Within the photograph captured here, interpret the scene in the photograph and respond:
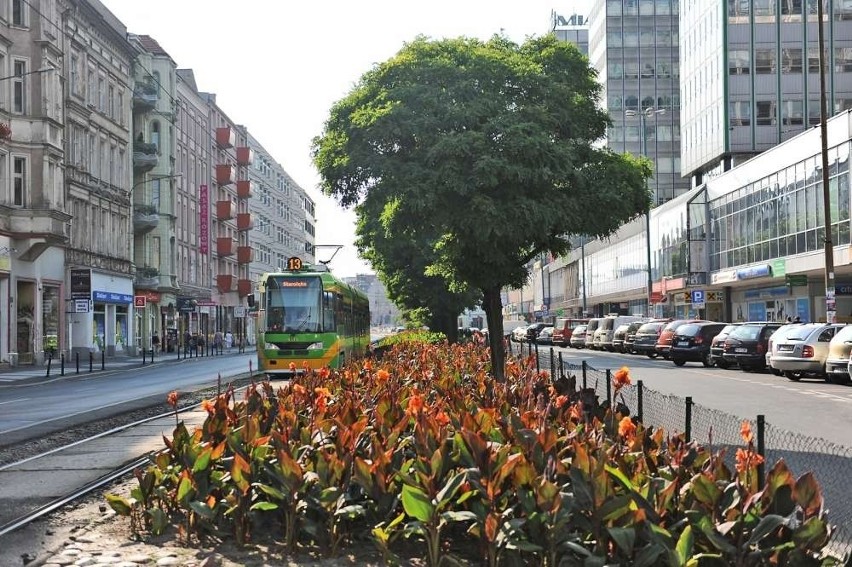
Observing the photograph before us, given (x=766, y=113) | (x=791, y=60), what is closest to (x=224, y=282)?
(x=766, y=113)

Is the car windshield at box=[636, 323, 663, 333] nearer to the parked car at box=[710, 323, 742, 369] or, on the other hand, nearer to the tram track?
the parked car at box=[710, 323, 742, 369]

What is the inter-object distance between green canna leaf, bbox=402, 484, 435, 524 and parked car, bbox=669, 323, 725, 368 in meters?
31.0

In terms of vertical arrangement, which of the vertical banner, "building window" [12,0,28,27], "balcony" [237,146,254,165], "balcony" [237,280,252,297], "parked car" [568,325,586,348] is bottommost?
"parked car" [568,325,586,348]

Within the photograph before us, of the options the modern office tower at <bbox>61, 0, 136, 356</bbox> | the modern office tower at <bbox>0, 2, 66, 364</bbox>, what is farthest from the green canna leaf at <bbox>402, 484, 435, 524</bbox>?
the modern office tower at <bbox>61, 0, 136, 356</bbox>

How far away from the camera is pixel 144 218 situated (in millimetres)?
59406

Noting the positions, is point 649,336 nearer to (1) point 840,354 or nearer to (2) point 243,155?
(1) point 840,354

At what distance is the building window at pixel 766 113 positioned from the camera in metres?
65.9

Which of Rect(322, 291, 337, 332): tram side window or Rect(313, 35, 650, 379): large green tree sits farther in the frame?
Rect(322, 291, 337, 332): tram side window

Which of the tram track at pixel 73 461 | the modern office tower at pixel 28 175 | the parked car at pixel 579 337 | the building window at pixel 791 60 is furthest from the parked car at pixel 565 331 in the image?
the tram track at pixel 73 461

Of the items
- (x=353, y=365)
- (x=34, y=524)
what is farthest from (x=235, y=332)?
(x=34, y=524)

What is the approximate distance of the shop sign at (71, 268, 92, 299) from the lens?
4412cm

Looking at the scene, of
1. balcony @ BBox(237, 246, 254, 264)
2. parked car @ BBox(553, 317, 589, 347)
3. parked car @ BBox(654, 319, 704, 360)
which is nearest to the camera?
parked car @ BBox(654, 319, 704, 360)

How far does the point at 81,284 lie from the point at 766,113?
42544 millimetres

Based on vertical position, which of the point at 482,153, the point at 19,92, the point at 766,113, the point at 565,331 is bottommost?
the point at 565,331
